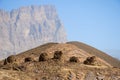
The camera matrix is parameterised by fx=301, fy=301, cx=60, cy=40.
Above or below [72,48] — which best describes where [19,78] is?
below

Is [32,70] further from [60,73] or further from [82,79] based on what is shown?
[82,79]

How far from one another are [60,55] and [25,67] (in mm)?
7546

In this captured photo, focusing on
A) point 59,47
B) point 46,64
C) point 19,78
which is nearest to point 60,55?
point 46,64

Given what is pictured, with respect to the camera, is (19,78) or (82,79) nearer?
(19,78)

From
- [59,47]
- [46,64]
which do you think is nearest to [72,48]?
[59,47]

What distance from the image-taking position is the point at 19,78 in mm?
32531

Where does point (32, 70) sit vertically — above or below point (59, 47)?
below

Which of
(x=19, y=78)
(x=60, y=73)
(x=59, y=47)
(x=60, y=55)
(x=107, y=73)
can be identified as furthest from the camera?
(x=59, y=47)

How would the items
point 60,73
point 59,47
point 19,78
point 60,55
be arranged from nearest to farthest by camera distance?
point 19,78
point 60,73
point 60,55
point 59,47

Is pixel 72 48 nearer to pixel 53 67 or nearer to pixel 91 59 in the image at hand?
pixel 91 59

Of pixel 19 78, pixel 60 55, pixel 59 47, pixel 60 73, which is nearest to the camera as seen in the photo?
pixel 19 78

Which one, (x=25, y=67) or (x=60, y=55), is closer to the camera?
(x=25, y=67)

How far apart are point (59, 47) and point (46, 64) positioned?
63.3 feet

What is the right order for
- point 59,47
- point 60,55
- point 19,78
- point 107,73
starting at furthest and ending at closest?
point 59,47 < point 60,55 < point 107,73 < point 19,78
